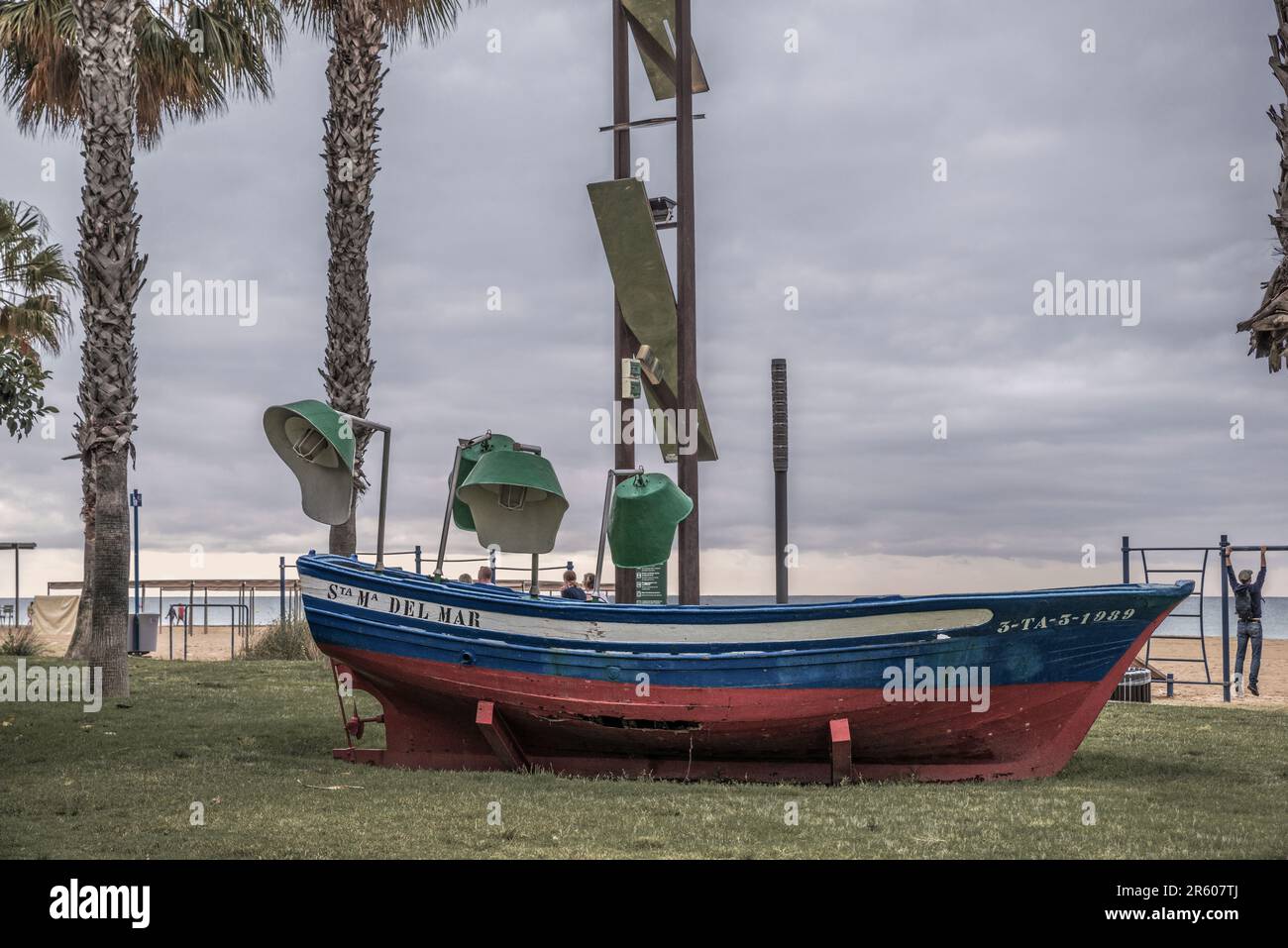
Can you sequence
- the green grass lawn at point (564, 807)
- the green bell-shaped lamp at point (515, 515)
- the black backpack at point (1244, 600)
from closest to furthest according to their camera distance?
1. the green grass lawn at point (564, 807)
2. the green bell-shaped lamp at point (515, 515)
3. the black backpack at point (1244, 600)

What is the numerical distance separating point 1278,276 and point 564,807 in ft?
19.0

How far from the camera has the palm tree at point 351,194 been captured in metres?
18.3

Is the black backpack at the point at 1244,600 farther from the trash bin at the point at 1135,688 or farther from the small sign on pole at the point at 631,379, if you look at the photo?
the small sign on pole at the point at 631,379

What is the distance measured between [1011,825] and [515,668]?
4019 millimetres

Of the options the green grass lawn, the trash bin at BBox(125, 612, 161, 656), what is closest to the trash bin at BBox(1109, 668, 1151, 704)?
the green grass lawn

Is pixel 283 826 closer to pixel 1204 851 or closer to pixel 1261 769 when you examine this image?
pixel 1204 851

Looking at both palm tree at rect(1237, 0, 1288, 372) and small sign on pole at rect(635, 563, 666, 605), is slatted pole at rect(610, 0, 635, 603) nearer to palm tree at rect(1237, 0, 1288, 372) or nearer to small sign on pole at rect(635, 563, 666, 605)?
small sign on pole at rect(635, 563, 666, 605)

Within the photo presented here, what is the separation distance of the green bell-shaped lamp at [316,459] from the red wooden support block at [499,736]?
1.87 metres

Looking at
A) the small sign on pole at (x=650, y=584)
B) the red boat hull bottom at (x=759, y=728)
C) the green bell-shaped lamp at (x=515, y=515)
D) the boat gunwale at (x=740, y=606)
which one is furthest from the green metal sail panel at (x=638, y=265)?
the red boat hull bottom at (x=759, y=728)

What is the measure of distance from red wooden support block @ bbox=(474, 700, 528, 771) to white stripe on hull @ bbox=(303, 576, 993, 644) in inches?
25.7

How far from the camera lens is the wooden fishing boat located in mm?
9289

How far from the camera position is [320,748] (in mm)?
11438

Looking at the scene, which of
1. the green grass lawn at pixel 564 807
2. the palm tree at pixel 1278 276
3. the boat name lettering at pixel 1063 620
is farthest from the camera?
the boat name lettering at pixel 1063 620

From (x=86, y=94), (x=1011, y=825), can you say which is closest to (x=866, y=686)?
(x=1011, y=825)
